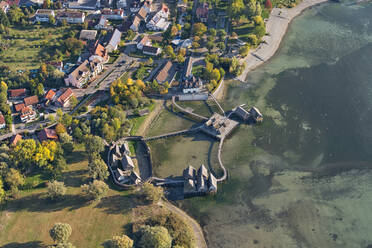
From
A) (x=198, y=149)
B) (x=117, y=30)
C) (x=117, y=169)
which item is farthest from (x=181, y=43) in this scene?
(x=117, y=169)

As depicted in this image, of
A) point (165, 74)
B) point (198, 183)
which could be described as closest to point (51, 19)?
point (165, 74)

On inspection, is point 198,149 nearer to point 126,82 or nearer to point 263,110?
point 263,110

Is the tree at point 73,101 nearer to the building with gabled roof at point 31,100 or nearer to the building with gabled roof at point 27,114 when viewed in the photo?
the building with gabled roof at point 31,100

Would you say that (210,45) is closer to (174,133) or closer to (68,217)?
(174,133)

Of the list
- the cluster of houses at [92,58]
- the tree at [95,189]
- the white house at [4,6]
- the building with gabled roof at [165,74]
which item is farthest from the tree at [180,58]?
A: the white house at [4,6]

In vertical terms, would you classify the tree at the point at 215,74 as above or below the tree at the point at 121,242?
above

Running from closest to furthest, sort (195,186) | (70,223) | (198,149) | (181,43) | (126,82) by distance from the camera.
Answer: (70,223)
(195,186)
(198,149)
(126,82)
(181,43)

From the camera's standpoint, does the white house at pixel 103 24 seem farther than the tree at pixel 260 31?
Yes
